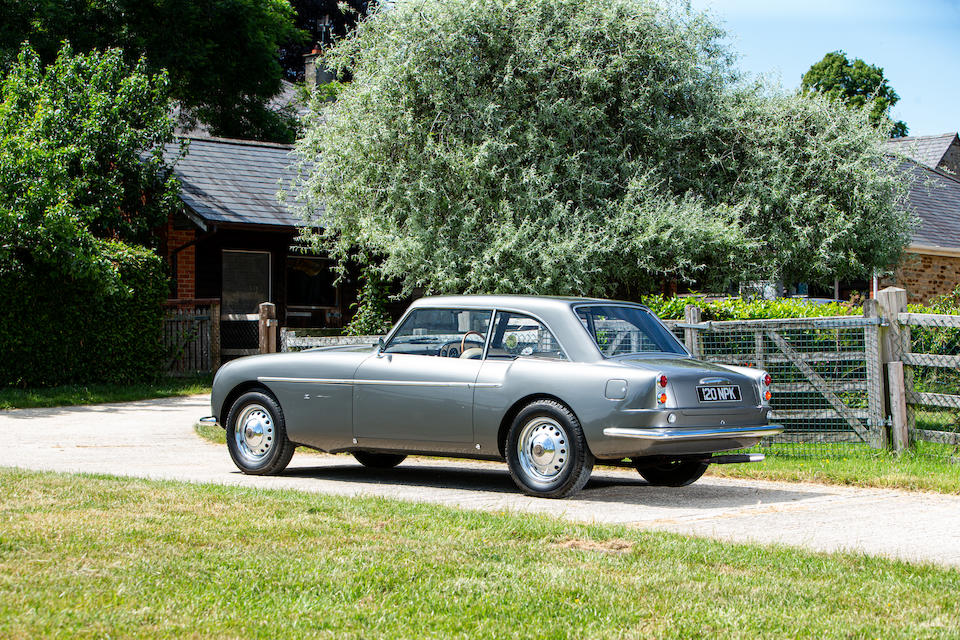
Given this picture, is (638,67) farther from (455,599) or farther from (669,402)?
(455,599)

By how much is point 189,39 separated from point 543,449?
24345mm

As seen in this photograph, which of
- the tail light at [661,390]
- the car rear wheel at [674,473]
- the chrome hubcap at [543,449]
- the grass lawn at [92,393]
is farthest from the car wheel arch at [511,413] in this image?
the grass lawn at [92,393]

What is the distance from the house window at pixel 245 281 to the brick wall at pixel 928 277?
15.2 meters

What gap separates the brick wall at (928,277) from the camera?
28719 mm

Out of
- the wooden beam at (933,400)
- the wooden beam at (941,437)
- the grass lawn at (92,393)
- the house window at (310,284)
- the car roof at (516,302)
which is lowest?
the wooden beam at (941,437)

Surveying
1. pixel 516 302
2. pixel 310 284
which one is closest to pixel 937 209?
pixel 310 284

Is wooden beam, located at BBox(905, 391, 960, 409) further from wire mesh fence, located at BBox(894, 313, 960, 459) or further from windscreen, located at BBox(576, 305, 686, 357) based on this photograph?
windscreen, located at BBox(576, 305, 686, 357)

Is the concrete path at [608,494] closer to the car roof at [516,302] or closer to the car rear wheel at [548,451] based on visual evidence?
the car rear wheel at [548,451]

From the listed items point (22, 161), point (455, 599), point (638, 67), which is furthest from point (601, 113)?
point (455, 599)

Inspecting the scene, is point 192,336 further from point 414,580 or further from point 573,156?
point 414,580

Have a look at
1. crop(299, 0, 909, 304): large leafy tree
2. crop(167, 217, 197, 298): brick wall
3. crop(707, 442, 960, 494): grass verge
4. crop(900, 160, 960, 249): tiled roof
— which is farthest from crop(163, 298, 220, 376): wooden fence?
crop(900, 160, 960, 249): tiled roof

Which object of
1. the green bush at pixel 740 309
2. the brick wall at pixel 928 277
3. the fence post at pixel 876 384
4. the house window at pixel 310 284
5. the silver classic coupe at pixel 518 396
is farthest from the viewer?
the brick wall at pixel 928 277

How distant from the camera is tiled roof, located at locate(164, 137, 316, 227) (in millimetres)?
22797

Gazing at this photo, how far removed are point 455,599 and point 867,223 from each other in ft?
49.4
